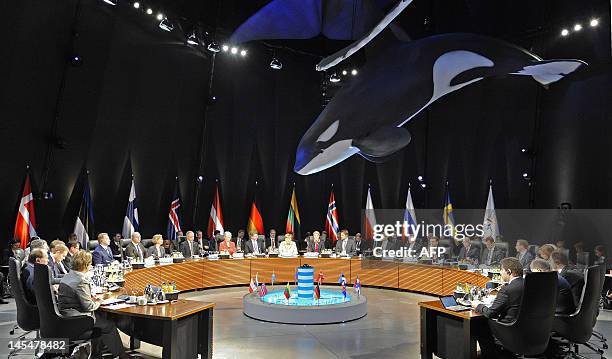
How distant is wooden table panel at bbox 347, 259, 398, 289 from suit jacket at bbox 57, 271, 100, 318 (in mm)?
6366

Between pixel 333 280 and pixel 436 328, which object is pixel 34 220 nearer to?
pixel 333 280

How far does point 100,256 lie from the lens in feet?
22.9

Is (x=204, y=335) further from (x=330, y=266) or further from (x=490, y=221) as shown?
(x=490, y=221)

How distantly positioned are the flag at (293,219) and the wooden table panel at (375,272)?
96.4 inches

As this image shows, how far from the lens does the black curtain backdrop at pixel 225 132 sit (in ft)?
26.8

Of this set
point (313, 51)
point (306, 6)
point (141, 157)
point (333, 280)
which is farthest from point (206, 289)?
point (313, 51)

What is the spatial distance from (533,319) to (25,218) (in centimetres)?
745

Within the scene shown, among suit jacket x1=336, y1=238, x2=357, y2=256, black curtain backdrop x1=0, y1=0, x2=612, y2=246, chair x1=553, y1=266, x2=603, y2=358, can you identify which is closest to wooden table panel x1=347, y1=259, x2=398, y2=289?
suit jacket x1=336, y1=238, x2=357, y2=256

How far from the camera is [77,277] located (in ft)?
12.8

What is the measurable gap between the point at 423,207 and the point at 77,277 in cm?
906

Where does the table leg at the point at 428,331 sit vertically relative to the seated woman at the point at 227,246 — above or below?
below

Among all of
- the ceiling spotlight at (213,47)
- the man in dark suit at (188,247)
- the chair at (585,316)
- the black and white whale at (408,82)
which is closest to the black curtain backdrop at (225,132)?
the ceiling spotlight at (213,47)

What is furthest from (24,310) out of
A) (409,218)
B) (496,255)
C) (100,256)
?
(409,218)

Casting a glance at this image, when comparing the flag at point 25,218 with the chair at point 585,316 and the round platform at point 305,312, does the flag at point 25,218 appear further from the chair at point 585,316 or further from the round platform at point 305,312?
the chair at point 585,316
